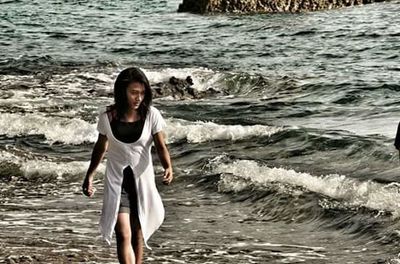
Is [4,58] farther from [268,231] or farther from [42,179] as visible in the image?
[268,231]

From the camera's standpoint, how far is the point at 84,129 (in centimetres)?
1636

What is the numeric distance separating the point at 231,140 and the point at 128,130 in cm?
823

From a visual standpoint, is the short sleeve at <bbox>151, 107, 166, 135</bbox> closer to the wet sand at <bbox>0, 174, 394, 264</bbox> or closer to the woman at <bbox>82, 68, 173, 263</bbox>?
the woman at <bbox>82, 68, 173, 263</bbox>

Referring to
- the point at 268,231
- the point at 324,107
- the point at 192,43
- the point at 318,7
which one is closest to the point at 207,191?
the point at 268,231

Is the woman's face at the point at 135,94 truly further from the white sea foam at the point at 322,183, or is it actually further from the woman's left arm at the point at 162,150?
the white sea foam at the point at 322,183

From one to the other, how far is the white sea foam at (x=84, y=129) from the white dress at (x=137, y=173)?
8.08 meters

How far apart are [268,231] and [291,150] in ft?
13.8

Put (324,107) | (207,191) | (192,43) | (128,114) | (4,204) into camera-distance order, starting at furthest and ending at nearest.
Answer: (192,43), (324,107), (207,191), (4,204), (128,114)

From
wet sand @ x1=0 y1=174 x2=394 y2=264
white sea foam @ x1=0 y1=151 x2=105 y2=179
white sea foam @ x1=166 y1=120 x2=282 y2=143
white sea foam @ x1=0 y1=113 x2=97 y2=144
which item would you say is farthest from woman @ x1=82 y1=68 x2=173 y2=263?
white sea foam @ x1=0 y1=113 x2=97 y2=144

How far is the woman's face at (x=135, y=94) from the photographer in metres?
6.99

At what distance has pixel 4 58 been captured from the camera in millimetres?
25953

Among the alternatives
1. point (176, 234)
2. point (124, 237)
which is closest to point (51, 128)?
point (176, 234)

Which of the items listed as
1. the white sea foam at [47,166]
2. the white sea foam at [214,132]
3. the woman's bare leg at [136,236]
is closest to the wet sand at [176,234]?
the white sea foam at [47,166]

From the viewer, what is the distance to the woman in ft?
23.1
